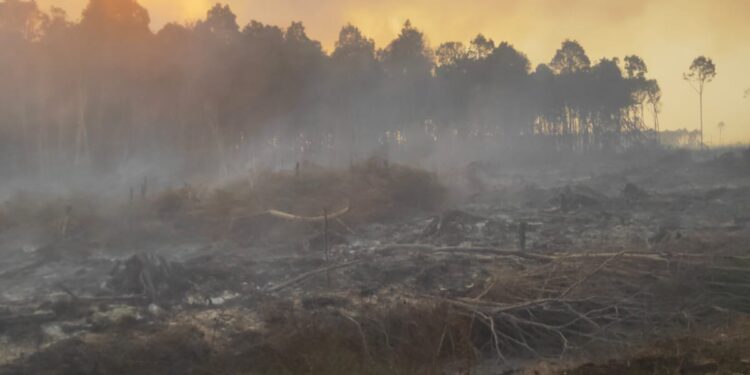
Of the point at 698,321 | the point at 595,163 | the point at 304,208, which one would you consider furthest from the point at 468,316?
the point at 595,163

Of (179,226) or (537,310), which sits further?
(179,226)

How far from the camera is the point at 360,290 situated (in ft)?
34.1

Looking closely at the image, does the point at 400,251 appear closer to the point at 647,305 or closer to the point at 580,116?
the point at 647,305

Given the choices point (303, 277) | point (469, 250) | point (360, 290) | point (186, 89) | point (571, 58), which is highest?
point (571, 58)

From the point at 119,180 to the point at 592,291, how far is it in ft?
85.8

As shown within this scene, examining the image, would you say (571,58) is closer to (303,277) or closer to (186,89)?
(186,89)

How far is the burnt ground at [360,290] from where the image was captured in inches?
282

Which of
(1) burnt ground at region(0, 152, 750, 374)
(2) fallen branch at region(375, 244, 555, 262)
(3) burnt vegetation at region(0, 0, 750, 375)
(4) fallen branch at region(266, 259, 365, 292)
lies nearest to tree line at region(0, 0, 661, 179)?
(3) burnt vegetation at region(0, 0, 750, 375)

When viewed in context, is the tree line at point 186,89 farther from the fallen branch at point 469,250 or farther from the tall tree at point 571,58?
the fallen branch at point 469,250

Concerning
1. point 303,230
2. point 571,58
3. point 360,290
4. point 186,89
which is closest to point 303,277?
point 360,290

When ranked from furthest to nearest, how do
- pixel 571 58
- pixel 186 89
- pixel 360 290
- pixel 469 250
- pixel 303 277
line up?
pixel 571 58 → pixel 186 89 → pixel 469 250 → pixel 303 277 → pixel 360 290

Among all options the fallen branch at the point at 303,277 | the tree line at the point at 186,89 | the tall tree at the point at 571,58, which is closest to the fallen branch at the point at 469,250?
the fallen branch at the point at 303,277

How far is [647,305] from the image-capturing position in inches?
333

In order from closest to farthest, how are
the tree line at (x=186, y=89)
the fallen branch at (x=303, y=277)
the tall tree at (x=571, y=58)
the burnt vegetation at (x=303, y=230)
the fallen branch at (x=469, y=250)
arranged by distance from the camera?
the burnt vegetation at (x=303, y=230)
the fallen branch at (x=303, y=277)
the fallen branch at (x=469, y=250)
the tree line at (x=186, y=89)
the tall tree at (x=571, y=58)
